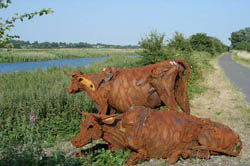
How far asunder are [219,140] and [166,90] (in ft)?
3.96

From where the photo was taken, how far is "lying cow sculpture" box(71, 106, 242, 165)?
4.30 m

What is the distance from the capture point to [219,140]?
459cm

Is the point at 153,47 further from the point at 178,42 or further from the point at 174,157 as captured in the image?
the point at 174,157

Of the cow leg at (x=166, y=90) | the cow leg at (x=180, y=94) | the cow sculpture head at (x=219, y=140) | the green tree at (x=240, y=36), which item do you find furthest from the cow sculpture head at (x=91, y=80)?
the green tree at (x=240, y=36)

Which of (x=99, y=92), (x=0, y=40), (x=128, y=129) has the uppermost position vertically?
(x=0, y=40)

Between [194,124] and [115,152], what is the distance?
4.51ft

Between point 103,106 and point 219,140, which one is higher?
point 103,106

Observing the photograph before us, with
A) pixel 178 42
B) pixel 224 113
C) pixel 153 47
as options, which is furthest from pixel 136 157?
pixel 178 42

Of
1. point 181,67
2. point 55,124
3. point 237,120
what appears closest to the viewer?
point 181,67

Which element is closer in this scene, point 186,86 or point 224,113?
point 186,86

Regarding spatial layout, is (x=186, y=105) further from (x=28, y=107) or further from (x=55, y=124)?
(x=28, y=107)

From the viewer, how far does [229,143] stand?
15.4 ft

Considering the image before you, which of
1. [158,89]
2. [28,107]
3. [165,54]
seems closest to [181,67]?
[158,89]

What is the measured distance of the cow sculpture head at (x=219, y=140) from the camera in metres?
4.52
